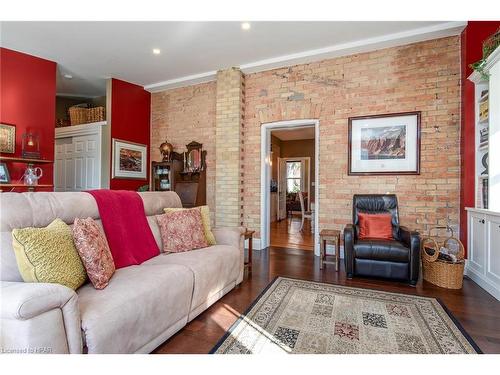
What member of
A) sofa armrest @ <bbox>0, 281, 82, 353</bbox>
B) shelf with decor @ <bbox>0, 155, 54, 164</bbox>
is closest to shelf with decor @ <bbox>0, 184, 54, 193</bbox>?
shelf with decor @ <bbox>0, 155, 54, 164</bbox>

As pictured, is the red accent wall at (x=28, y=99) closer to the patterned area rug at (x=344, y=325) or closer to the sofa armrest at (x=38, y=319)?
the sofa armrest at (x=38, y=319)

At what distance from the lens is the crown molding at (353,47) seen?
10.5 ft

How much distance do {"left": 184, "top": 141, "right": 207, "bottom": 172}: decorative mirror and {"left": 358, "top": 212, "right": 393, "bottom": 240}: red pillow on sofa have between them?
2976mm

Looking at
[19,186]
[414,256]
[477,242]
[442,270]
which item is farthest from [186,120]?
[477,242]

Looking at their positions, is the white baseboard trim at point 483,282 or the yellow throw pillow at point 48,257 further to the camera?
the white baseboard trim at point 483,282

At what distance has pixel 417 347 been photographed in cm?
165

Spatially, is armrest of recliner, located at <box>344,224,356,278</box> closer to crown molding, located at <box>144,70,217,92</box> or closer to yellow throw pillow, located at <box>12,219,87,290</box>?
yellow throw pillow, located at <box>12,219,87,290</box>

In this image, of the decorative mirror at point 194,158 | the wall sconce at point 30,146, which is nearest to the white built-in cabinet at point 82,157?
the wall sconce at point 30,146

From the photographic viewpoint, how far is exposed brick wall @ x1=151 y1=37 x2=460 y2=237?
3330 mm

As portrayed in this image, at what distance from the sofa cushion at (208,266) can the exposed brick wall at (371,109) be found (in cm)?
196

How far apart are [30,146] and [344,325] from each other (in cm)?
474

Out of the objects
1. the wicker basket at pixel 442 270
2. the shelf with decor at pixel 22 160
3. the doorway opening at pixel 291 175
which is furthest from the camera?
the doorway opening at pixel 291 175

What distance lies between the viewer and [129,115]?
5055mm
